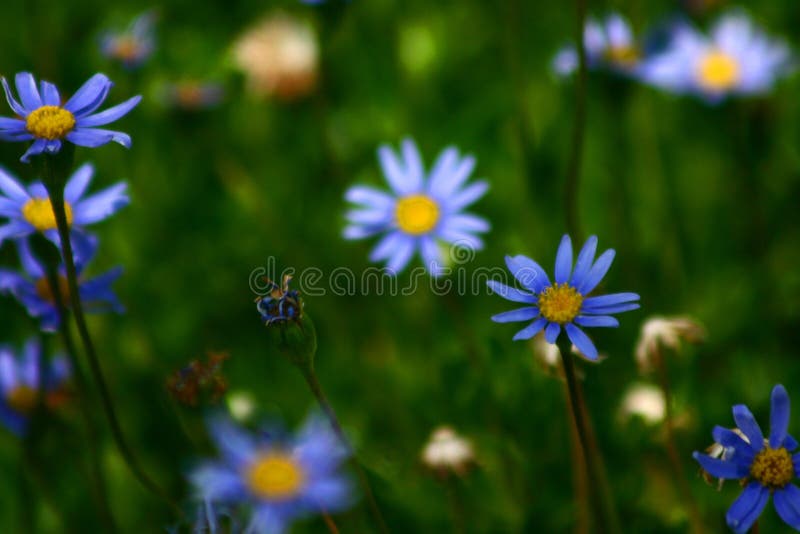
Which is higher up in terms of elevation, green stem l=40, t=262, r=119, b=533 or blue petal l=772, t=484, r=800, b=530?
green stem l=40, t=262, r=119, b=533

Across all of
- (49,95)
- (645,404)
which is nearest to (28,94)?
A: (49,95)

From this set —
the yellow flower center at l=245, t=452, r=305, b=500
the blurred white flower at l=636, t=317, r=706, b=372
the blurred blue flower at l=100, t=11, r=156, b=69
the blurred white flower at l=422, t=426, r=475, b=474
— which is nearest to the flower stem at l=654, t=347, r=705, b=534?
the blurred white flower at l=636, t=317, r=706, b=372

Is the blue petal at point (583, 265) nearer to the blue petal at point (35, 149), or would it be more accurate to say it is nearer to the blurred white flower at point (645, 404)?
the blurred white flower at point (645, 404)

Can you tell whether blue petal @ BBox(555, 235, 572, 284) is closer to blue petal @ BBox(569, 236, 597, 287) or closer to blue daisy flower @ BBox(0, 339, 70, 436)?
blue petal @ BBox(569, 236, 597, 287)

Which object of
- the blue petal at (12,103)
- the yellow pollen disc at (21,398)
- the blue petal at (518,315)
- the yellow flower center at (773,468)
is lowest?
the yellow flower center at (773,468)

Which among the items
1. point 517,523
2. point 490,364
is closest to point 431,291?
point 490,364

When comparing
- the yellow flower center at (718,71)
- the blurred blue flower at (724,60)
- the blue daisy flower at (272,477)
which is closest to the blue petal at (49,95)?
the blue daisy flower at (272,477)

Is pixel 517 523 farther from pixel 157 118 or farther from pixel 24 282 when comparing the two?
pixel 157 118
